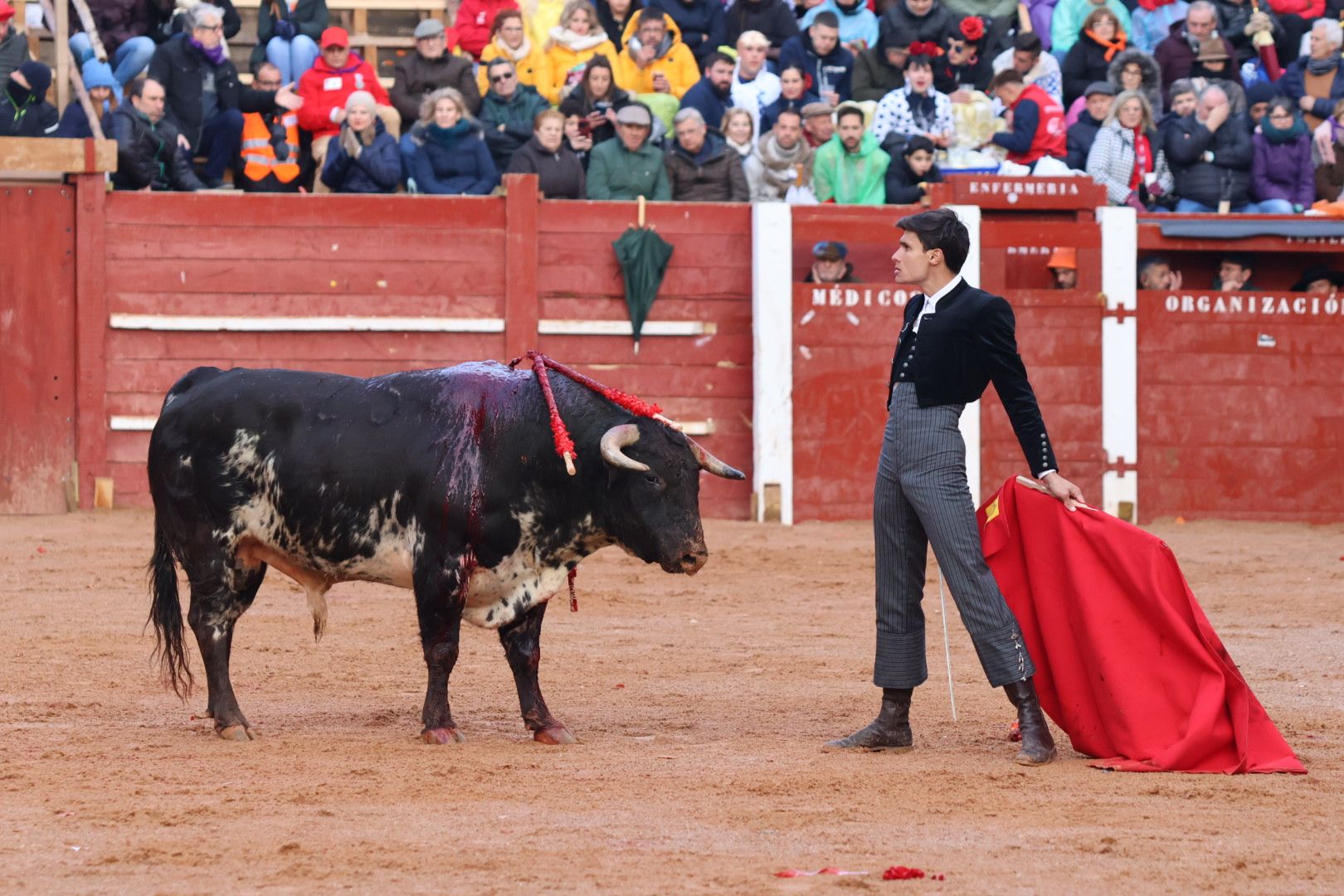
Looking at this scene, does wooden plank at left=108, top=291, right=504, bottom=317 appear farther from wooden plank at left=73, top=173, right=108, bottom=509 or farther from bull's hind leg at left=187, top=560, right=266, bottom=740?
bull's hind leg at left=187, top=560, right=266, bottom=740

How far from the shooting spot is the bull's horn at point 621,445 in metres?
5.73

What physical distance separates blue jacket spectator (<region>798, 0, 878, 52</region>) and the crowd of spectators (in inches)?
0.8

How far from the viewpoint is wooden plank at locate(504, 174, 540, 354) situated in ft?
41.2

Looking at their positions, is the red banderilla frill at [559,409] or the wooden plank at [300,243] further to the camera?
the wooden plank at [300,243]

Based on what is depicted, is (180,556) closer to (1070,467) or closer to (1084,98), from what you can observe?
(1070,467)

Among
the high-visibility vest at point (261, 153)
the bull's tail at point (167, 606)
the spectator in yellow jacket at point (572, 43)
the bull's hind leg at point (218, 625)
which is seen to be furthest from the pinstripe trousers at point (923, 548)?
the spectator in yellow jacket at point (572, 43)

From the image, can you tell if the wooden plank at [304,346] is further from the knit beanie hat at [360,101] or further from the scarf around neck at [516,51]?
the scarf around neck at [516,51]

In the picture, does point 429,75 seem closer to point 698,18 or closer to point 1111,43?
point 698,18

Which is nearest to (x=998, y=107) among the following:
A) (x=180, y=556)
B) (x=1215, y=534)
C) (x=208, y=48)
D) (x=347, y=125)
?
(x=1215, y=534)

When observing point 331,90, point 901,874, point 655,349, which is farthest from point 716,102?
point 901,874

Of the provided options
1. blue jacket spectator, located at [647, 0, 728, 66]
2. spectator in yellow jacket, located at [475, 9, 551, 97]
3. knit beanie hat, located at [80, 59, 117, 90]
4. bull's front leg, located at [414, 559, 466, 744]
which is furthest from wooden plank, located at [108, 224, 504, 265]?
bull's front leg, located at [414, 559, 466, 744]

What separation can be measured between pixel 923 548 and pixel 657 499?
83 cm

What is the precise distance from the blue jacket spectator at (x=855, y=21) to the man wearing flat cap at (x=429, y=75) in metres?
2.85

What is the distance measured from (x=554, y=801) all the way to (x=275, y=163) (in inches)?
334
